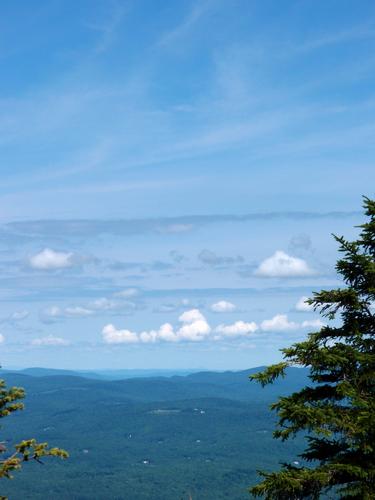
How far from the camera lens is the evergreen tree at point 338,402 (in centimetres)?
1838

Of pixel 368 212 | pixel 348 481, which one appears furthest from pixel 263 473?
pixel 368 212

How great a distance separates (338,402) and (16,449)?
34.5 ft

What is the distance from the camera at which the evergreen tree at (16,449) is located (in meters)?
22.0

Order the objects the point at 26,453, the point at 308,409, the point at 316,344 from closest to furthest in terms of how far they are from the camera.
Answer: the point at 308,409, the point at 316,344, the point at 26,453

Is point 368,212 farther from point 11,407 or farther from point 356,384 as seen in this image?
point 11,407

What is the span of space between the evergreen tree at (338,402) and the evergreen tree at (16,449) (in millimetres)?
7349

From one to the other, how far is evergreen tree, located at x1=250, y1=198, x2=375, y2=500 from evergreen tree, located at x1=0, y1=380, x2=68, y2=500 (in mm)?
7349

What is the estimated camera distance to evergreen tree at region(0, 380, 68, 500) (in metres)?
22.0

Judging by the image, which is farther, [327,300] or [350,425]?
[327,300]

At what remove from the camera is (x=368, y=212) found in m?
21.0

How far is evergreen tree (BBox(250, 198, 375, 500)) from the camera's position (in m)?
18.4

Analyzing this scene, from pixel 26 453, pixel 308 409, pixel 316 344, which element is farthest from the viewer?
pixel 26 453

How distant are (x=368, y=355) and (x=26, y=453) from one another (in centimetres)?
1124

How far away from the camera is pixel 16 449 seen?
889 inches
